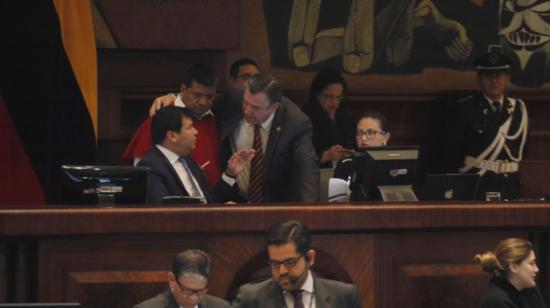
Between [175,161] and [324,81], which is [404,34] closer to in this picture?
[324,81]

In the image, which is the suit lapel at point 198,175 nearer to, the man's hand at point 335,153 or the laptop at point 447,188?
the laptop at point 447,188

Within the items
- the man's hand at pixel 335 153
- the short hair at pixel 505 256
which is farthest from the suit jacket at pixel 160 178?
the short hair at pixel 505 256

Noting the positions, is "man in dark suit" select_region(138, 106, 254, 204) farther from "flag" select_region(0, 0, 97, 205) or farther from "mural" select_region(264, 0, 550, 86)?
"mural" select_region(264, 0, 550, 86)

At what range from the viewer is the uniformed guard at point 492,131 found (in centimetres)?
1075

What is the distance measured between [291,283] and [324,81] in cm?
328

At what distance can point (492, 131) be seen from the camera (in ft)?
35.6

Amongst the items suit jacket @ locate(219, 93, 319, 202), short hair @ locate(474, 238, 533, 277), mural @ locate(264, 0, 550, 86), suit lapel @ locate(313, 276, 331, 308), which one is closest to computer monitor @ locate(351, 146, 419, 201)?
suit jacket @ locate(219, 93, 319, 202)

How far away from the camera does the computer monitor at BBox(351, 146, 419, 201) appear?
8.83m

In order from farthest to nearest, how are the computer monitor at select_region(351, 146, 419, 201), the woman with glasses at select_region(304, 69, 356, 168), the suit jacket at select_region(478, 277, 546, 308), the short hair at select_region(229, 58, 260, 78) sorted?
the woman with glasses at select_region(304, 69, 356, 168) → the short hair at select_region(229, 58, 260, 78) → the computer monitor at select_region(351, 146, 419, 201) → the suit jacket at select_region(478, 277, 546, 308)

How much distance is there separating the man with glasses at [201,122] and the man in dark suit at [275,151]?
1.10 feet

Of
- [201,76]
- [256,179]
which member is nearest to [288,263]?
[256,179]

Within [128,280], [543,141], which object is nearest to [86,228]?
[128,280]

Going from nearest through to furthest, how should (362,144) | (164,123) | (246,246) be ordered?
1. (246,246)
2. (164,123)
3. (362,144)

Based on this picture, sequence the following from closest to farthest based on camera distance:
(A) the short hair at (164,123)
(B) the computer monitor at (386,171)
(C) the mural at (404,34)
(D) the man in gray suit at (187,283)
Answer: (D) the man in gray suit at (187,283) < (A) the short hair at (164,123) < (B) the computer monitor at (386,171) < (C) the mural at (404,34)
